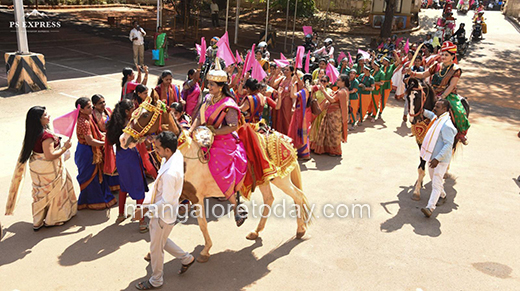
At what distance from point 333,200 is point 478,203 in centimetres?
231

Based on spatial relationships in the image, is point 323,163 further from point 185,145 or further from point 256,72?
point 185,145

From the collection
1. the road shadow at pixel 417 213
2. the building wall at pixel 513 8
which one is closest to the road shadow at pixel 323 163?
the road shadow at pixel 417 213

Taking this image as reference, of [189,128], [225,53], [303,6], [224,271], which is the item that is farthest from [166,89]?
[303,6]

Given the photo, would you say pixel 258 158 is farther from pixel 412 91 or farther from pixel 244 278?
pixel 412 91

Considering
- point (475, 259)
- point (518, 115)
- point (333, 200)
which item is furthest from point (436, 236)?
point (518, 115)

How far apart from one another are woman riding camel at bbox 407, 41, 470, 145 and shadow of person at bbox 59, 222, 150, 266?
498 cm

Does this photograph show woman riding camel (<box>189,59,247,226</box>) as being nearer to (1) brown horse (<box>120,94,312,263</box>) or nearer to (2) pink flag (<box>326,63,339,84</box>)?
(1) brown horse (<box>120,94,312,263</box>)

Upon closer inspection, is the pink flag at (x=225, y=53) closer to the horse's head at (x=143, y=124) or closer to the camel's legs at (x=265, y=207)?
the horse's head at (x=143, y=124)

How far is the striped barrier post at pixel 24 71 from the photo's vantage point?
11.6m

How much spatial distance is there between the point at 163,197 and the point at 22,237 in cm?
244

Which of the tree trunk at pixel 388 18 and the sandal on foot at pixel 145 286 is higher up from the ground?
the tree trunk at pixel 388 18

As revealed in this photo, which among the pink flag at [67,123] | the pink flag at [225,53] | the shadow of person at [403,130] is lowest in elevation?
the shadow of person at [403,130]

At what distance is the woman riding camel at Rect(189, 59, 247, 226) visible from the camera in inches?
188

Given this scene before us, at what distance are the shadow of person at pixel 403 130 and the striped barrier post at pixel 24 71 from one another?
30.9 feet
